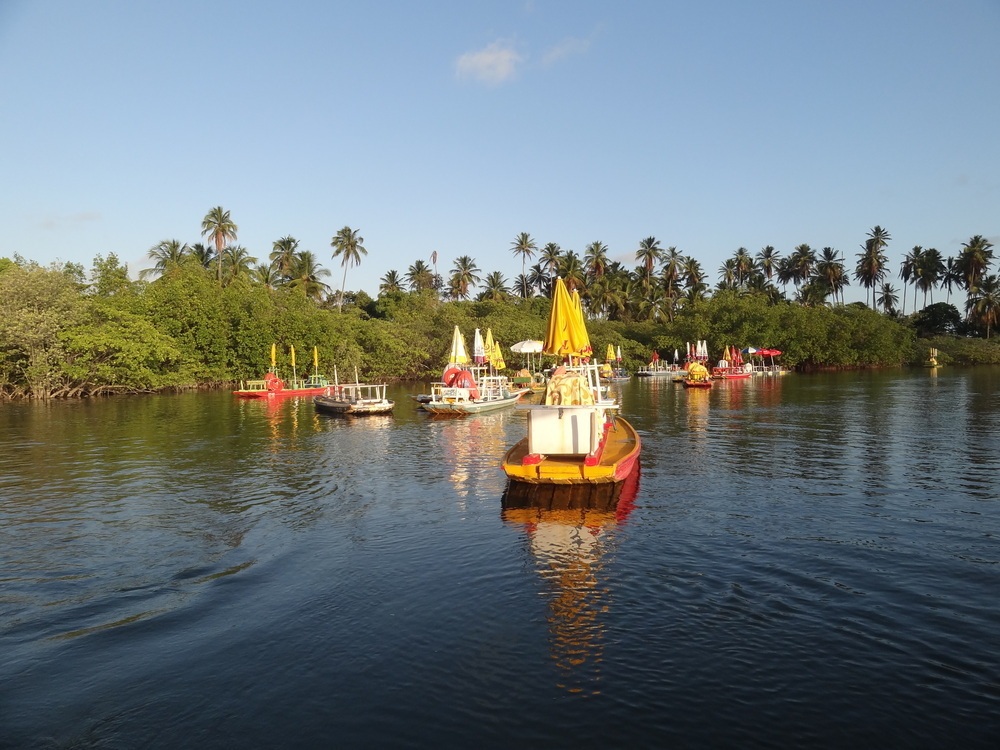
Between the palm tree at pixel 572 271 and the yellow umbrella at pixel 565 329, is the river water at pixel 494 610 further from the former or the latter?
the palm tree at pixel 572 271

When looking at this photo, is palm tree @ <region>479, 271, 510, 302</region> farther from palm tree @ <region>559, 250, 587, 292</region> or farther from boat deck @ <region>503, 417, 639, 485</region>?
boat deck @ <region>503, 417, 639, 485</region>

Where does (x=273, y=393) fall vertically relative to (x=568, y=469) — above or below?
above

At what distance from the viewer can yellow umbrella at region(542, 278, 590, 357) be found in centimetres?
1908

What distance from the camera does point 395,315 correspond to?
98062mm

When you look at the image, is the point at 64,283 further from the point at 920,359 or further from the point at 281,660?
the point at 920,359

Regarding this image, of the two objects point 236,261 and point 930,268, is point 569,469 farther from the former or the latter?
point 930,268

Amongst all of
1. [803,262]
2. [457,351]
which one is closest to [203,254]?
[457,351]

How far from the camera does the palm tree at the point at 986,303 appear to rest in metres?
109

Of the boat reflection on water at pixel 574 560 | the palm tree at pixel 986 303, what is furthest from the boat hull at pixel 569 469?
the palm tree at pixel 986 303

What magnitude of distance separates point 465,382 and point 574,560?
3352 centimetres

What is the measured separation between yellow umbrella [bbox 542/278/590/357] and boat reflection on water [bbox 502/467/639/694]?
13.2 feet

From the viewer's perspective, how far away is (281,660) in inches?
350

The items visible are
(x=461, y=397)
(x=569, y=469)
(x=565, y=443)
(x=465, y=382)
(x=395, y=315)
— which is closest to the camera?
(x=569, y=469)

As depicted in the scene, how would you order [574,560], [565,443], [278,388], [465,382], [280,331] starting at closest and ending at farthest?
[574,560], [565,443], [465,382], [278,388], [280,331]
